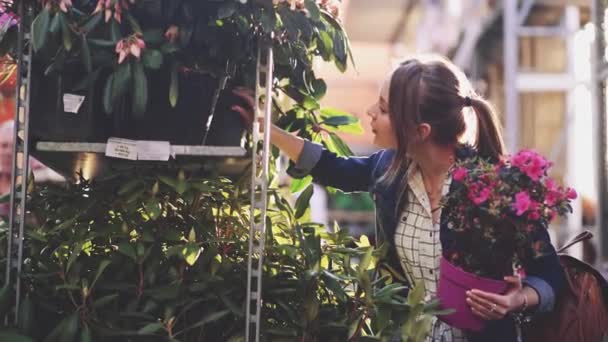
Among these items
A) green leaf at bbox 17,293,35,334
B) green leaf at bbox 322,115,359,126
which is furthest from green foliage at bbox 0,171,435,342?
green leaf at bbox 322,115,359,126

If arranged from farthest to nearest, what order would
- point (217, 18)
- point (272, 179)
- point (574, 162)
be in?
point (574, 162) < point (272, 179) < point (217, 18)

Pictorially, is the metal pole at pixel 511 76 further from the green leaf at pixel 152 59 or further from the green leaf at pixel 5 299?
the green leaf at pixel 5 299

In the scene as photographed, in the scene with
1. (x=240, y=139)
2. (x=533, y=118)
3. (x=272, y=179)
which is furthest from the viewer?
(x=533, y=118)

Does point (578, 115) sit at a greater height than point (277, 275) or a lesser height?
greater

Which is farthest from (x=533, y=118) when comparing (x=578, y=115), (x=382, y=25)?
(x=382, y=25)

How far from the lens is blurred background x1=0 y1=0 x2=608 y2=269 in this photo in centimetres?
618

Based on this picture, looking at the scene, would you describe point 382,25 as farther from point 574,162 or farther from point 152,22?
point 152,22

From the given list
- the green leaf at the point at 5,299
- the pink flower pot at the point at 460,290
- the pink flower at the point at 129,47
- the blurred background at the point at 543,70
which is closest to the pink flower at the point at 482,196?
the pink flower pot at the point at 460,290

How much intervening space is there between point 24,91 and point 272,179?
71cm

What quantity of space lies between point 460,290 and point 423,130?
1.53 ft

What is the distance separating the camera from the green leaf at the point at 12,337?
197 cm

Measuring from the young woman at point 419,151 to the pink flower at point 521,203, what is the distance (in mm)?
290

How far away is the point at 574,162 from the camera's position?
9.11 metres

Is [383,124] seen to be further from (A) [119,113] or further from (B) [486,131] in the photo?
(A) [119,113]
